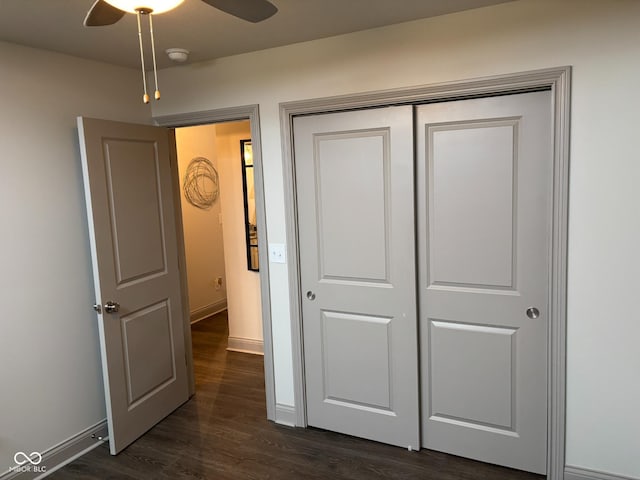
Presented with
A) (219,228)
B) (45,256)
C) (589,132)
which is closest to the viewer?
(589,132)

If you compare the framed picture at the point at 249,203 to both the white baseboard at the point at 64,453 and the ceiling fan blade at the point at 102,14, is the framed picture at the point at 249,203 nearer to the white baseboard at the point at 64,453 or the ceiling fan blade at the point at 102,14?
the white baseboard at the point at 64,453

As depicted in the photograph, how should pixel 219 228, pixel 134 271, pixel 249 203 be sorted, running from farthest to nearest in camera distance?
1. pixel 219 228
2. pixel 249 203
3. pixel 134 271

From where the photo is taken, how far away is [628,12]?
1992mm

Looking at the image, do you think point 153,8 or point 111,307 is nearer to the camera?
point 153,8

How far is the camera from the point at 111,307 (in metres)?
2.73

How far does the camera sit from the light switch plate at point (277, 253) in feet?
9.61

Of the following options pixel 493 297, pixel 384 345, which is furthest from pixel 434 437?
pixel 493 297

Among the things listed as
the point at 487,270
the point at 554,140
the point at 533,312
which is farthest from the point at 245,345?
the point at 554,140

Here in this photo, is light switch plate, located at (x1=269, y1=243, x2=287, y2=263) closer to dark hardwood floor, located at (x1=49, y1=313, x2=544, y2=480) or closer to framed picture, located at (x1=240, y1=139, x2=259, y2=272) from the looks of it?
dark hardwood floor, located at (x1=49, y1=313, x2=544, y2=480)

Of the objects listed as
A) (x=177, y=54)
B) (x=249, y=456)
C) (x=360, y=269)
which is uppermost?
(x=177, y=54)

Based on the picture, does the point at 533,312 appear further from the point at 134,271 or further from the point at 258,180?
the point at 134,271

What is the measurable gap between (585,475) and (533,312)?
83 cm

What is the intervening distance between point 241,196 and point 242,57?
5.08 feet

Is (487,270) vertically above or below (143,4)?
below
